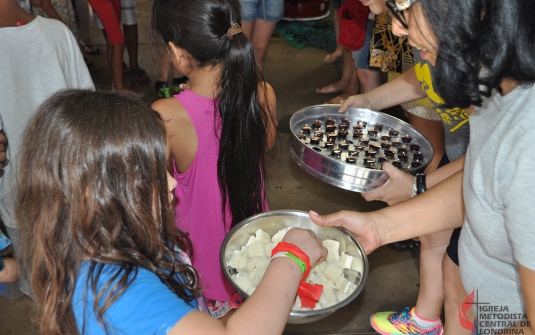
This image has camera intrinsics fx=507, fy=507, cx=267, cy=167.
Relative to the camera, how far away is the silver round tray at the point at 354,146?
6.11ft

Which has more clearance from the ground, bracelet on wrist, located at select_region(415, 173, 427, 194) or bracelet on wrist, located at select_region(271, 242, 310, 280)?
bracelet on wrist, located at select_region(271, 242, 310, 280)

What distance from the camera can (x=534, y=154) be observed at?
0.98m

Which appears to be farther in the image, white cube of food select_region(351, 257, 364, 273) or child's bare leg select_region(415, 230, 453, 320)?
child's bare leg select_region(415, 230, 453, 320)

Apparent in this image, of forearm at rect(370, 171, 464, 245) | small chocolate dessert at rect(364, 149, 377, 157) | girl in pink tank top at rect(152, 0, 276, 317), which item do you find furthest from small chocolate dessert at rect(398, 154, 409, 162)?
girl in pink tank top at rect(152, 0, 276, 317)

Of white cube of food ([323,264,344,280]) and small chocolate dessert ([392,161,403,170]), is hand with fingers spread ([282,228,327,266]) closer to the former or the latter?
white cube of food ([323,264,344,280])

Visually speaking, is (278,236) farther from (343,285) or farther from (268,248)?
(343,285)

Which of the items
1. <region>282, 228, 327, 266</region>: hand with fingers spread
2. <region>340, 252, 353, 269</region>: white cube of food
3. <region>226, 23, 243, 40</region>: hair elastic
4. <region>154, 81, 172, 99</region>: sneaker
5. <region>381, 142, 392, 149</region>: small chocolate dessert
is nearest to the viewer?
<region>282, 228, 327, 266</region>: hand with fingers spread

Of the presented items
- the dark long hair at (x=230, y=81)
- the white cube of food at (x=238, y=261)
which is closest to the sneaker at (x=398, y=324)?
the dark long hair at (x=230, y=81)

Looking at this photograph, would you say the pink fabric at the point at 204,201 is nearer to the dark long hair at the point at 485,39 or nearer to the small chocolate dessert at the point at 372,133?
the small chocolate dessert at the point at 372,133

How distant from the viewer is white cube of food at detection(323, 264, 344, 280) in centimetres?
148

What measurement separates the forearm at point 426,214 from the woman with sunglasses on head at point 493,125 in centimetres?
21

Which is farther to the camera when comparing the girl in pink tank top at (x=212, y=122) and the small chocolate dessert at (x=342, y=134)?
the small chocolate dessert at (x=342, y=134)

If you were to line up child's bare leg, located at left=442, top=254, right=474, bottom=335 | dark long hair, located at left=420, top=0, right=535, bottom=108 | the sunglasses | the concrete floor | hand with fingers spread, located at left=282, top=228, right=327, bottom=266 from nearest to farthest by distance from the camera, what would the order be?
1. dark long hair, located at left=420, top=0, right=535, bottom=108
2. the sunglasses
3. hand with fingers spread, located at left=282, top=228, right=327, bottom=266
4. child's bare leg, located at left=442, top=254, right=474, bottom=335
5. the concrete floor

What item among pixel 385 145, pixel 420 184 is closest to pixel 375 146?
pixel 385 145
